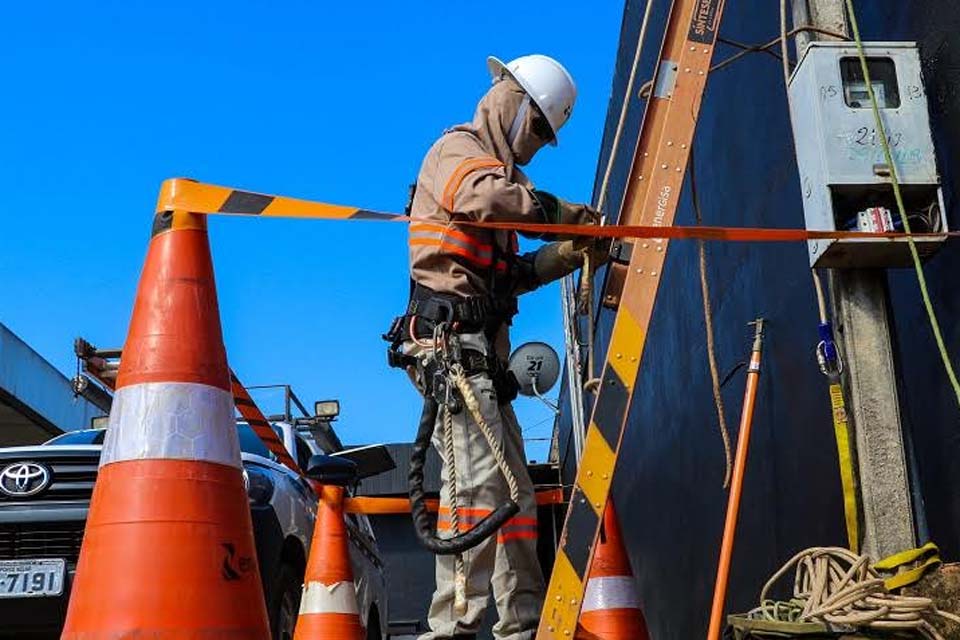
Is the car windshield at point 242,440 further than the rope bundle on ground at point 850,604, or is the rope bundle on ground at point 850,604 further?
the car windshield at point 242,440

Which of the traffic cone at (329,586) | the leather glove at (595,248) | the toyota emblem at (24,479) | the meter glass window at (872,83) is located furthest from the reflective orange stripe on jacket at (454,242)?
the toyota emblem at (24,479)

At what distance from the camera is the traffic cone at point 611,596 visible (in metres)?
3.78

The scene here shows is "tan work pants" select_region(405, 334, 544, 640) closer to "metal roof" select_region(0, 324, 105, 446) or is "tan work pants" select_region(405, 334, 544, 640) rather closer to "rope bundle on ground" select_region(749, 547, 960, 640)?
"rope bundle on ground" select_region(749, 547, 960, 640)

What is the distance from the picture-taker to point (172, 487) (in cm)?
282

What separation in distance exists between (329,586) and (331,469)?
0.97 metres

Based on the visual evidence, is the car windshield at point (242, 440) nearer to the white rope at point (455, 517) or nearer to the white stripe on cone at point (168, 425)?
the white rope at point (455, 517)

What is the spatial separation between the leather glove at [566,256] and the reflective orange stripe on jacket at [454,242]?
18 cm

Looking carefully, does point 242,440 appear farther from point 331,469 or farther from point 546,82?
point 546,82

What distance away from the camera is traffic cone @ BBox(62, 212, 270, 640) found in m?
2.71

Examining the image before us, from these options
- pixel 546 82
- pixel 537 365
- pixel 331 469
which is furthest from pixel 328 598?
pixel 537 365

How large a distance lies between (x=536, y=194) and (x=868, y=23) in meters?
1.49

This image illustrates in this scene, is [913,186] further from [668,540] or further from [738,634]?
[668,540]

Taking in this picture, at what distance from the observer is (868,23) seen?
4047mm

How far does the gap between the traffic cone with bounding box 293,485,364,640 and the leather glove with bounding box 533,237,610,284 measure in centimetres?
150
